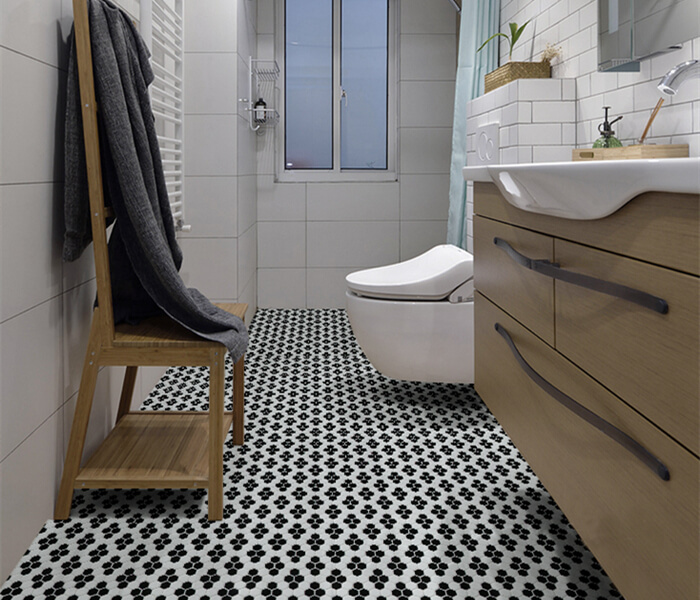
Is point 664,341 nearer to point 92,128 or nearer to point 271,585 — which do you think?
point 271,585

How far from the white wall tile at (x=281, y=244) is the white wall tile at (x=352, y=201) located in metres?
0.14

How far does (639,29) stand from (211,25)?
2.24 meters

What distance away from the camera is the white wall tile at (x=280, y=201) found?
443cm

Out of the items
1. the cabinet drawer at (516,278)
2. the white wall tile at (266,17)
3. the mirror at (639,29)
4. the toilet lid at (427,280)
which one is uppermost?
the white wall tile at (266,17)

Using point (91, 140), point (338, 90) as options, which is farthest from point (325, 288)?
point (91, 140)

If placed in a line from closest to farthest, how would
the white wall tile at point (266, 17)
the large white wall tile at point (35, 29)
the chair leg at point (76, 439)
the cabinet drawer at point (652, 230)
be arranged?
the cabinet drawer at point (652, 230) < the large white wall tile at point (35, 29) < the chair leg at point (76, 439) < the white wall tile at point (266, 17)

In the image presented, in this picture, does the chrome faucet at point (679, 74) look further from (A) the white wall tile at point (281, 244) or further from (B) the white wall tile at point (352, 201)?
(A) the white wall tile at point (281, 244)

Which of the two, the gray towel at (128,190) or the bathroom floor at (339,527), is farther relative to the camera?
the gray towel at (128,190)

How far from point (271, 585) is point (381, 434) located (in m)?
0.93

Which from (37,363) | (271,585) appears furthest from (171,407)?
(271,585)

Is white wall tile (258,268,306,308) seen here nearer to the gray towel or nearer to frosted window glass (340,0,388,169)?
frosted window glass (340,0,388,169)

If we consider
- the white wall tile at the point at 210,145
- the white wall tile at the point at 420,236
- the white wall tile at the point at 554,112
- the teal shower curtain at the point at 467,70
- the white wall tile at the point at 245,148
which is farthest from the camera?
the white wall tile at the point at 420,236

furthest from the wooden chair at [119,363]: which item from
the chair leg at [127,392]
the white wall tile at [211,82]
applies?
the white wall tile at [211,82]

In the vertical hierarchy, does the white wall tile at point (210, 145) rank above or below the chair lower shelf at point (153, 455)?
above
